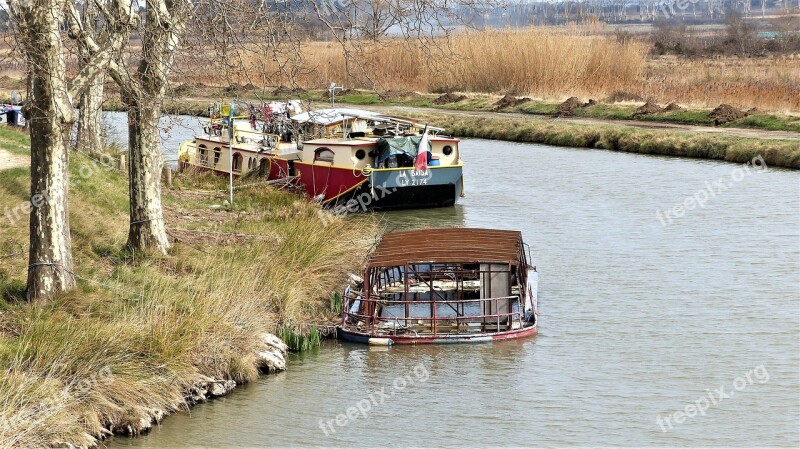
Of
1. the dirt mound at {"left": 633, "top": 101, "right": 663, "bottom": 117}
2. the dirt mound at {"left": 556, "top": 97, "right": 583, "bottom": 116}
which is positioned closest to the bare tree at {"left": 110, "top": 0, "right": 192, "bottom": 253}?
the dirt mound at {"left": 633, "top": 101, "right": 663, "bottom": 117}

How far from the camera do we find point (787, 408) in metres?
14.9

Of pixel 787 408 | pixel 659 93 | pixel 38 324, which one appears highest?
pixel 659 93

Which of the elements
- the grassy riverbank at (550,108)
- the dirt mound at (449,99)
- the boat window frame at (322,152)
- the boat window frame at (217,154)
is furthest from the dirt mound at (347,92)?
the boat window frame at (322,152)

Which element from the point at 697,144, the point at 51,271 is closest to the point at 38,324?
the point at 51,271

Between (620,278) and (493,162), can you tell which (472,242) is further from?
(493,162)

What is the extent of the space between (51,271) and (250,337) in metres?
2.73

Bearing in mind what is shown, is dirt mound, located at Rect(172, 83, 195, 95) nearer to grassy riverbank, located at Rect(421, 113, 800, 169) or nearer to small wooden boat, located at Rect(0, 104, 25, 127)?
small wooden boat, located at Rect(0, 104, 25, 127)

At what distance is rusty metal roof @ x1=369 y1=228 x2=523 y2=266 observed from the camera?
715 inches

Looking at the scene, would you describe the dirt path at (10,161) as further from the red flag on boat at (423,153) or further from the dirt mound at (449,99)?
the dirt mound at (449,99)

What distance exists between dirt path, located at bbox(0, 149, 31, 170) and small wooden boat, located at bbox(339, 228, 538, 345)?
26.0ft

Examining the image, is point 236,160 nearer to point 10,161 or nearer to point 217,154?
point 217,154

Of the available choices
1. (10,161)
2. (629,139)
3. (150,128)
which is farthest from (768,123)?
(150,128)

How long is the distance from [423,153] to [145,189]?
12282 mm

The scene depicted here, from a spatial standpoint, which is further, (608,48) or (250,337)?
(608,48)
